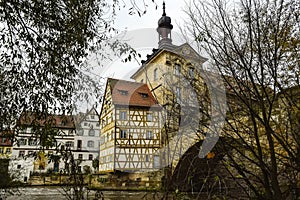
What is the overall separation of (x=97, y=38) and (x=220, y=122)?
1361 millimetres

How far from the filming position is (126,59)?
2406 millimetres

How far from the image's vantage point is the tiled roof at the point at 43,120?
7.40 ft

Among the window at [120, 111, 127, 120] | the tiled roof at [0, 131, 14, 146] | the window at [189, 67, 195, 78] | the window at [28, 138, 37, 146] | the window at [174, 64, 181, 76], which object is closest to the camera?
the window at [28, 138, 37, 146]

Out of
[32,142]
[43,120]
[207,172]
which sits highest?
[43,120]

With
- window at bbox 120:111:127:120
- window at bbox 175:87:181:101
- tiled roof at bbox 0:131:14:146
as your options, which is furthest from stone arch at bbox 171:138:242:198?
window at bbox 120:111:127:120

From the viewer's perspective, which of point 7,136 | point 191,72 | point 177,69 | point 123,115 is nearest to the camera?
point 7,136

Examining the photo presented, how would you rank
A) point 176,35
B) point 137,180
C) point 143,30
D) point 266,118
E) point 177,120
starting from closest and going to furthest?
point 266,118, point 177,120, point 176,35, point 143,30, point 137,180

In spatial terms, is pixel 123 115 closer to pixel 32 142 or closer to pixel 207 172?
pixel 207 172

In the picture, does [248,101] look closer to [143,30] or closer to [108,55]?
[108,55]

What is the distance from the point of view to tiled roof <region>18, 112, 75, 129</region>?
226cm

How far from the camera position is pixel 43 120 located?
2.28 m

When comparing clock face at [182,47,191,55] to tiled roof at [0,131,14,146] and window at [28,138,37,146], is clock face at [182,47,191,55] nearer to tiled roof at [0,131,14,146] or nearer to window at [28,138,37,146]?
window at [28,138,37,146]

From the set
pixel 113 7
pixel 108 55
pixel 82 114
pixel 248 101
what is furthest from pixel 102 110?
pixel 248 101

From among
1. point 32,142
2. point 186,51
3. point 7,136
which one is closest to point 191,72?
point 186,51
